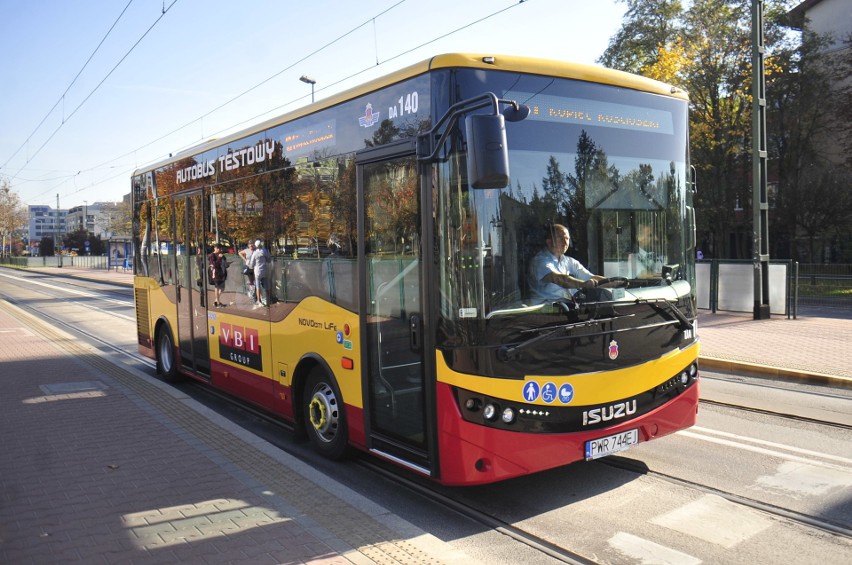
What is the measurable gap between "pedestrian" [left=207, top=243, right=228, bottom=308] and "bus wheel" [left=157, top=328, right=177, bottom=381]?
2.18 metres

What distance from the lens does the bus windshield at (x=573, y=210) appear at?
4.71 meters

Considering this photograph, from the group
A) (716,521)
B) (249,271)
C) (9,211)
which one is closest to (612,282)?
(716,521)

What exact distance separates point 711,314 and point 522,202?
14541 millimetres

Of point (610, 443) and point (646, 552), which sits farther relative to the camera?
point (610, 443)

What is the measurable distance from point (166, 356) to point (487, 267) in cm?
755

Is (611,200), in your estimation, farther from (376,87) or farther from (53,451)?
(53,451)

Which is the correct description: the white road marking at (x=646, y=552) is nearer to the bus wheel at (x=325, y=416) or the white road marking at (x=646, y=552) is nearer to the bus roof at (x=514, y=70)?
the bus wheel at (x=325, y=416)

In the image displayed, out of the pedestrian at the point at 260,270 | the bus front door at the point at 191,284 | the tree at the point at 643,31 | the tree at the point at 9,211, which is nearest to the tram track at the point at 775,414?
the pedestrian at the point at 260,270

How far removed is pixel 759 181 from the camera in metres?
16.4

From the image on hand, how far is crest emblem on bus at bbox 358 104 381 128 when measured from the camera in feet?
18.5

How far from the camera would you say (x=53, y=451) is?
6.53 meters

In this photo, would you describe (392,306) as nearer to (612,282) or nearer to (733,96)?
(612,282)

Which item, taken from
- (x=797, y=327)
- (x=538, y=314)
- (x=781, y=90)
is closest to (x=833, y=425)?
(x=538, y=314)

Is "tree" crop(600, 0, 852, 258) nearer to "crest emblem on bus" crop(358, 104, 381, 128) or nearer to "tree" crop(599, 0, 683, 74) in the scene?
"tree" crop(599, 0, 683, 74)
